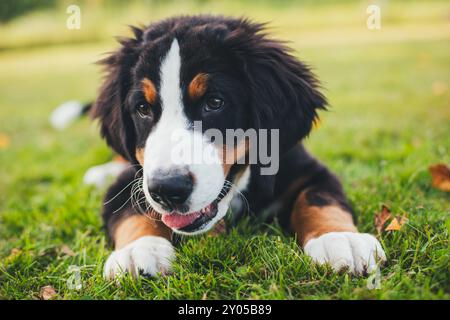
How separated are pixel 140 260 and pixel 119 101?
3.45ft

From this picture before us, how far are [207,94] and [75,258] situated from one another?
1.16 m

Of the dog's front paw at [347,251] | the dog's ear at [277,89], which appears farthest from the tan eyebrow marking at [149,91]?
the dog's front paw at [347,251]

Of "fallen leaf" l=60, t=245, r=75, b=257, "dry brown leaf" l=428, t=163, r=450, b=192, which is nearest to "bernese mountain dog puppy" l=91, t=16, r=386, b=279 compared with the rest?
"fallen leaf" l=60, t=245, r=75, b=257

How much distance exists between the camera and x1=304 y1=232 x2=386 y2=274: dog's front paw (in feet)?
7.12

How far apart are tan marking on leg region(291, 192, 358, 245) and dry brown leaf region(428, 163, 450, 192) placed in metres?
0.87

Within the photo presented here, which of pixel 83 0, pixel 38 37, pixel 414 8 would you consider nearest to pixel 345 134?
pixel 414 8

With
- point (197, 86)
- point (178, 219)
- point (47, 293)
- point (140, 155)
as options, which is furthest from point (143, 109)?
point (47, 293)

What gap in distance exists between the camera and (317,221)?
8.36 feet

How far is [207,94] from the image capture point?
8.21 ft

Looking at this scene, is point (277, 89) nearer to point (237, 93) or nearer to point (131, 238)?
point (237, 93)

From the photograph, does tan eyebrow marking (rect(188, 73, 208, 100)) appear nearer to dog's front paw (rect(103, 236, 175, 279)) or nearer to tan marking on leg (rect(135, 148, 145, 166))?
tan marking on leg (rect(135, 148, 145, 166))

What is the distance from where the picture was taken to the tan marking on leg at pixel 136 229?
2.61 metres

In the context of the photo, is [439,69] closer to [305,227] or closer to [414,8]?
[414,8]

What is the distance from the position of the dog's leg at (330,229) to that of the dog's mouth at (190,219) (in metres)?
0.49
